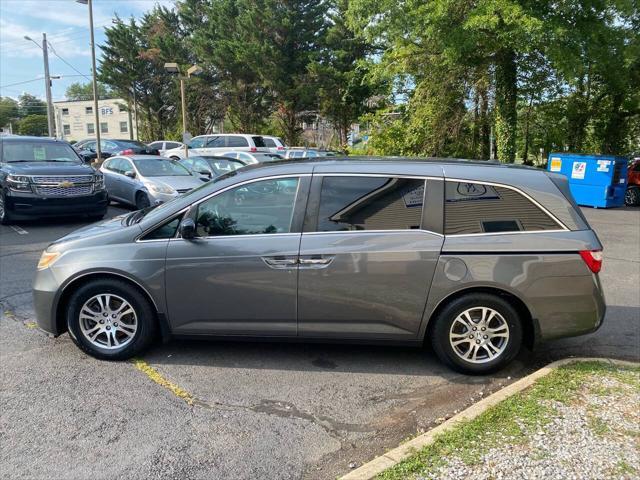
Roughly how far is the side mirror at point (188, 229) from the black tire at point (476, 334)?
207 centimetres

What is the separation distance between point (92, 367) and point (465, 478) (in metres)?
3.01

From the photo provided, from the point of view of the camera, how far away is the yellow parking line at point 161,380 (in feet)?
11.9

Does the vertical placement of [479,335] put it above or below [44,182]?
below

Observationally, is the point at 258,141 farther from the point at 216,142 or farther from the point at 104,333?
the point at 104,333

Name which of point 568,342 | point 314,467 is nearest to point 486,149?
point 568,342

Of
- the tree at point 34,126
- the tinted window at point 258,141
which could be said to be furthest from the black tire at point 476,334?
the tree at point 34,126

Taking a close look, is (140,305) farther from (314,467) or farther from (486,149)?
(486,149)

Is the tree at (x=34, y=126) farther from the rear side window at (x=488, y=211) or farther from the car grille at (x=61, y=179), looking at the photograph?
the rear side window at (x=488, y=211)

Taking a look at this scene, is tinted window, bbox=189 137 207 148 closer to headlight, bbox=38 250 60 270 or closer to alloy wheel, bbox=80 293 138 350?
headlight, bbox=38 250 60 270

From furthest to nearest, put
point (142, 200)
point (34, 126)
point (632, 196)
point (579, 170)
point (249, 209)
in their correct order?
point (34, 126), point (632, 196), point (579, 170), point (142, 200), point (249, 209)

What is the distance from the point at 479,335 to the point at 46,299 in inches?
141

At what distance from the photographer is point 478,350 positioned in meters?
4.03

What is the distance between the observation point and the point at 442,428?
3.09 metres

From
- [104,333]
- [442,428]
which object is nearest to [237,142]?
[104,333]
